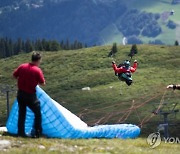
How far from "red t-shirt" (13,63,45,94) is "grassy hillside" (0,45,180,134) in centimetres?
4227

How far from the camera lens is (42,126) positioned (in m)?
18.8

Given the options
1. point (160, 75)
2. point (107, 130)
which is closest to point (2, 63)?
point (160, 75)

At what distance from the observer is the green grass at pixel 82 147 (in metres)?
14.6

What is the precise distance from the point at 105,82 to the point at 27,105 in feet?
311

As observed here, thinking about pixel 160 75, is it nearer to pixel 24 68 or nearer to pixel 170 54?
pixel 170 54

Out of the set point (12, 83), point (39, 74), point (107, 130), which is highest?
point (39, 74)

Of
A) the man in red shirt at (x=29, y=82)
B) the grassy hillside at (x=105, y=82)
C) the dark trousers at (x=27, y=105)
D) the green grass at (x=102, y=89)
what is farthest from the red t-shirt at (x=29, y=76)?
the grassy hillside at (x=105, y=82)

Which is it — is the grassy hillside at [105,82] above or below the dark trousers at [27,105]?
below

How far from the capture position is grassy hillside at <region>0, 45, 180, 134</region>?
7394cm

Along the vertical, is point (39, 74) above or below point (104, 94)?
above

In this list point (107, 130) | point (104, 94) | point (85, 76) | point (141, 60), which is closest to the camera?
point (107, 130)

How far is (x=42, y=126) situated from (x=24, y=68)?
2.89 m

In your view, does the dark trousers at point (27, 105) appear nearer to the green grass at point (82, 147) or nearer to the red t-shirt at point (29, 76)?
the red t-shirt at point (29, 76)

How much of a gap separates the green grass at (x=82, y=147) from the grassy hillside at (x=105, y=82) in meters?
41.4
